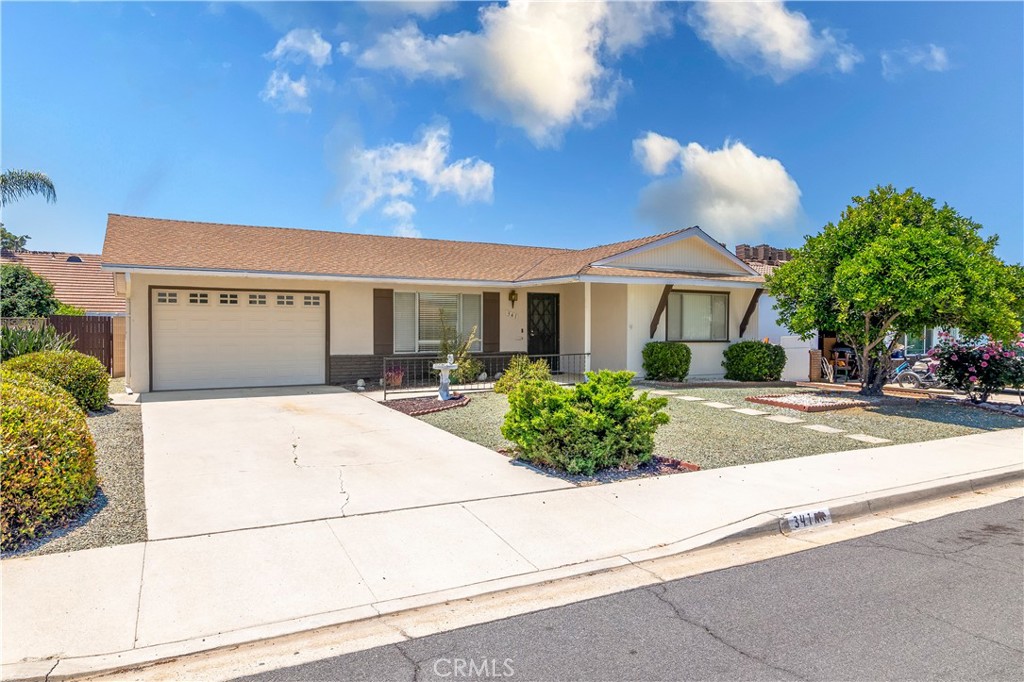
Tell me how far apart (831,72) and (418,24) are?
10.3 metres

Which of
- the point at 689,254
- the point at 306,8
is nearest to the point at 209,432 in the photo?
the point at 306,8

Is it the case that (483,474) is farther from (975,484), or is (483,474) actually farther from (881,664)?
(975,484)

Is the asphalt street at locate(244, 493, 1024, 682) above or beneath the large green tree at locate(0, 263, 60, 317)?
beneath

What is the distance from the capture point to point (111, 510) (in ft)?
18.0

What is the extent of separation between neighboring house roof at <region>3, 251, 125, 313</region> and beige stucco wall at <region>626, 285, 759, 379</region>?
1936cm

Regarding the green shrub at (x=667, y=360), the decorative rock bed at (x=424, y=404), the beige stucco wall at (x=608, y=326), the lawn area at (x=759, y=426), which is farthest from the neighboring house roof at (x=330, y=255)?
the lawn area at (x=759, y=426)

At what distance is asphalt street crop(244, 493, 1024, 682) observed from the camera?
10.4 ft

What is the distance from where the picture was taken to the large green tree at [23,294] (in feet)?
63.7

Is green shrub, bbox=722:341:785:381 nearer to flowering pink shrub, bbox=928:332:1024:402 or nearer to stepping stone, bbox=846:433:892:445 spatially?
flowering pink shrub, bbox=928:332:1024:402

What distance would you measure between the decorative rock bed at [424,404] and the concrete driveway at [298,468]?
409 mm

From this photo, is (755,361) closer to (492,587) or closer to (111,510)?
(492,587)

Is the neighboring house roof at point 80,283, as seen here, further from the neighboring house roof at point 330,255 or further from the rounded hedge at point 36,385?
the rounded hedge at point 36,385

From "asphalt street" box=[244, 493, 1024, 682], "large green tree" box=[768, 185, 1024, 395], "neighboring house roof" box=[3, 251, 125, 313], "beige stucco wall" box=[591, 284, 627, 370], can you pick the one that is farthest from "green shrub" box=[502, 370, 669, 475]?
"neighboring house roof" box=[3, 251, 125, 313]

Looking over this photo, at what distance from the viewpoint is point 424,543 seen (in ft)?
16.1
